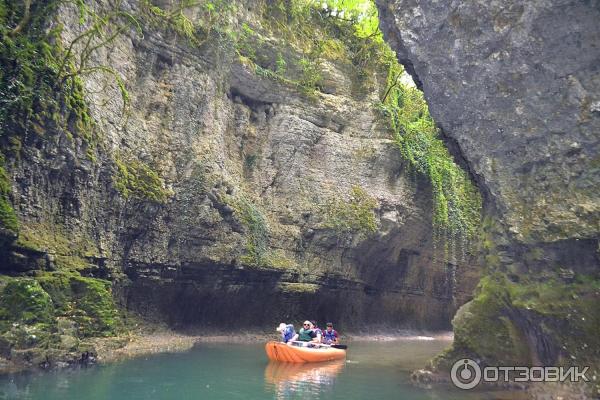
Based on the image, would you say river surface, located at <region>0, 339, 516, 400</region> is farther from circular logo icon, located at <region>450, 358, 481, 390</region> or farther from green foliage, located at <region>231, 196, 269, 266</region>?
green foliage, located at <region>231, 196, 269, 266</region>

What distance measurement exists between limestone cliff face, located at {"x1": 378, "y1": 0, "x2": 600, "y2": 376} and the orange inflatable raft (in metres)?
4.30

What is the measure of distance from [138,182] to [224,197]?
3623 mm

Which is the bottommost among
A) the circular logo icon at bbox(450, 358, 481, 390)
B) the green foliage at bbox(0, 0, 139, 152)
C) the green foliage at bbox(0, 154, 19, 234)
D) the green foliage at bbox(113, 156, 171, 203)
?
the circular logo icon at bbox(450, 358, 481, 390)

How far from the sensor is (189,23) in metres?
18.9

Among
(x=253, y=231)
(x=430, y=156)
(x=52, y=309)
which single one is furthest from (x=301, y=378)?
(x=430, y=156)

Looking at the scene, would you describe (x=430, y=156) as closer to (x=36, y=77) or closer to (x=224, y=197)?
(x=224, y=197)

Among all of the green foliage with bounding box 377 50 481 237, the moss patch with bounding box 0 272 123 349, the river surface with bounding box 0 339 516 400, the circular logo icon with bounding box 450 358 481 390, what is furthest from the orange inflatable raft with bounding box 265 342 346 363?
the green foliage with bounding box 377 50 481 237

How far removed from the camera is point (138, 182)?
52.6ft

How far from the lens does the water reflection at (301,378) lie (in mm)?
10328

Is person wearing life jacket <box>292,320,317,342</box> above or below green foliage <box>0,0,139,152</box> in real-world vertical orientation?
below

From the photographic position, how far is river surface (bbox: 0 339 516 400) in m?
9.13

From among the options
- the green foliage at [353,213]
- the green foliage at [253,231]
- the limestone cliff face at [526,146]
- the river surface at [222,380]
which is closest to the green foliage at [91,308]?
the river surface at [222,380]

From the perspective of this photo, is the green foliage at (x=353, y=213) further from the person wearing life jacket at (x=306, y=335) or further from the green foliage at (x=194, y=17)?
the green foliage at (x=194, y=17)

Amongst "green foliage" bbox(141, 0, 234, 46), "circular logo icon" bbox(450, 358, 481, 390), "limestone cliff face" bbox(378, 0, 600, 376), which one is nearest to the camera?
"limestone cliff face" bbox(378, 0, 600, 376)
